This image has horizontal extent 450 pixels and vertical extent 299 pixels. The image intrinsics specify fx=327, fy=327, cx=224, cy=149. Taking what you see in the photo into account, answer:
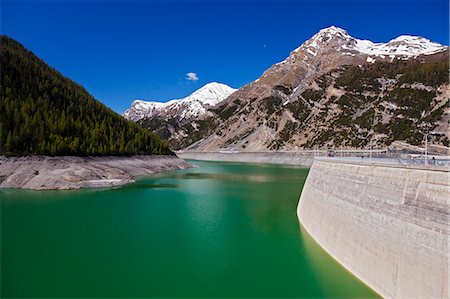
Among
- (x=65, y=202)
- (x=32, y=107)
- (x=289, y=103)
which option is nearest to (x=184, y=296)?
(x=65, y=202)

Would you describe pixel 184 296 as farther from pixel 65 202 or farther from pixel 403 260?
pixel 65 202

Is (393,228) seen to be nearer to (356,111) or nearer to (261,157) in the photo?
(356,111)

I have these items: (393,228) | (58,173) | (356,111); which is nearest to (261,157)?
(356,111)

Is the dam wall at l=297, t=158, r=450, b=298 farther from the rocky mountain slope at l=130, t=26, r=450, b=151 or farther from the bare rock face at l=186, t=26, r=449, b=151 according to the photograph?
the bare rock face at l=186, t=26, r=449, b=151

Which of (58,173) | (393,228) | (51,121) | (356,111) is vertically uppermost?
(356,111)

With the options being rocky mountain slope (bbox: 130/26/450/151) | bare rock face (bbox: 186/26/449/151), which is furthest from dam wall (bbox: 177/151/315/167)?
rocky mountain slope (bbox: 130/26/450/151)

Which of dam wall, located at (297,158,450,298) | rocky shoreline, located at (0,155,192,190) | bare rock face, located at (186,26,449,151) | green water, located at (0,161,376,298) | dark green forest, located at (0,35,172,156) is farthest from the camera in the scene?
bare rock face, located at (186,26,449,151)

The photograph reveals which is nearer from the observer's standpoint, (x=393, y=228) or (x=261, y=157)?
(x=393, y=228)

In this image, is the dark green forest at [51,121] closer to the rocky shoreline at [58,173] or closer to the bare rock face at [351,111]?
the rocky shoreline at [58,173]
